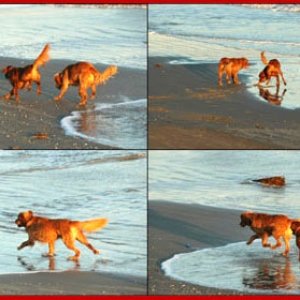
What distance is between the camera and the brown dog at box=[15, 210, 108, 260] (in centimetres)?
1178

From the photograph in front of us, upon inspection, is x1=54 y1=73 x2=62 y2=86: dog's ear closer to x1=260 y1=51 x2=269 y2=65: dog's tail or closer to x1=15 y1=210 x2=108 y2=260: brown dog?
x1=15 y1=210 x2=108 y2=260: brown dog

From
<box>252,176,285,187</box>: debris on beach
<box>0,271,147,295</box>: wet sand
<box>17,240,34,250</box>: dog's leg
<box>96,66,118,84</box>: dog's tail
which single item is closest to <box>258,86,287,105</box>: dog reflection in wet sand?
<box>252,176,285,187</box>: debris on beach

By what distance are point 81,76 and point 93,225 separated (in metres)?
1.09

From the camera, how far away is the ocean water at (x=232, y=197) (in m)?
11.7

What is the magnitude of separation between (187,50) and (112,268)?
1696 mm

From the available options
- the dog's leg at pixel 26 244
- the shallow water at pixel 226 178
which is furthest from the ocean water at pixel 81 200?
the shallow water at pixel 226 178

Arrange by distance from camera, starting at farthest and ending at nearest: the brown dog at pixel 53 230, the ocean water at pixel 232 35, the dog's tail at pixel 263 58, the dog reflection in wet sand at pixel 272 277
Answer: the dog's tail at pixel 263 58 < the ocean water at pixel 232 35 < the brown dog at pixel 53 230 < the dog reflection in wet sand at pixel 272 277

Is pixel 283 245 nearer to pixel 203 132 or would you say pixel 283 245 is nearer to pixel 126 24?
pixel 203 132

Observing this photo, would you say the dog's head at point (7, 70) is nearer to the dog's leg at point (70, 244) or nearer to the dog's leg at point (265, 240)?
the dog's leg at point (70, 244)

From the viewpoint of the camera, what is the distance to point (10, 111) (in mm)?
11891

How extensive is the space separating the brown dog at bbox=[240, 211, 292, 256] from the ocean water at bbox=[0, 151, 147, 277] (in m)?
0.75

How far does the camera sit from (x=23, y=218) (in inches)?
464

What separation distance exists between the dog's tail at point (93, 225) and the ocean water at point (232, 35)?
1289 millimetres

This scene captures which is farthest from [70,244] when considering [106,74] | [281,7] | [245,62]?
[281,7]
